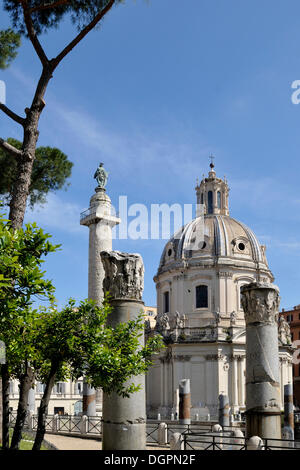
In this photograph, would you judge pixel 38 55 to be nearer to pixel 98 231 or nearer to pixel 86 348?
pixel 86 348

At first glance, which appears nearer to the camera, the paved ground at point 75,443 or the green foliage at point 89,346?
the green foliage at point 89,346

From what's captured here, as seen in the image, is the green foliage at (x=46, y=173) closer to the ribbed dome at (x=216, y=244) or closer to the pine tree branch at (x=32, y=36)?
the pine tree branch at (x=32, y=36)

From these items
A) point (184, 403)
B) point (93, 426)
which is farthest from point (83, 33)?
point (184, 403)

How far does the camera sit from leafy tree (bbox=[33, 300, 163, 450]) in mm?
10953

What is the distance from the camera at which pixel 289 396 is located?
3212 cm

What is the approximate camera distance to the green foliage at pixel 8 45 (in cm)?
1736

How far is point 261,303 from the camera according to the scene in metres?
14.9

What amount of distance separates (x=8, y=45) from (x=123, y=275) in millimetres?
8580

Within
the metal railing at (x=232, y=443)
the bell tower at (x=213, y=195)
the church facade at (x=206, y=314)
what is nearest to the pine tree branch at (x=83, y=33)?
the metal railing at (x=232, y=443)

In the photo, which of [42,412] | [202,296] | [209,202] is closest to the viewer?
[42,412]

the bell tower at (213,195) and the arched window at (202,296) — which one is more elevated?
the bell tower at (213,195)

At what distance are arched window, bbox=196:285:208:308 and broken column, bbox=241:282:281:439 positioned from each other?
1319 inches

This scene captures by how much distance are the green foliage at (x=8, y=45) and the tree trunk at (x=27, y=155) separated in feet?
8.66
